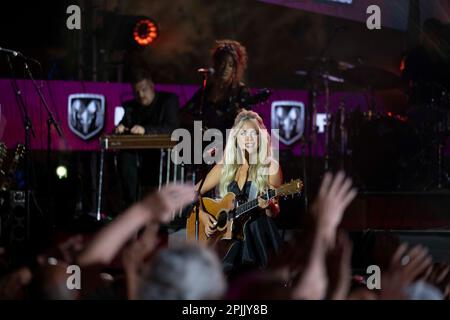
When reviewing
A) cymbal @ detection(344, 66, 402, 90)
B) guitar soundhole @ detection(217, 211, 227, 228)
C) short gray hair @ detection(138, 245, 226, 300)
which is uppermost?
cymbal @ detection(344, 66, 402, 90)

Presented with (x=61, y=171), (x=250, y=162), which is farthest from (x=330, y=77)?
(x=250, y=162)

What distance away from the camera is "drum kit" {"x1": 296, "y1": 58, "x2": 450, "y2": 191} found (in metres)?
9.71

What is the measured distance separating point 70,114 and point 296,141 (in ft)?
9.34

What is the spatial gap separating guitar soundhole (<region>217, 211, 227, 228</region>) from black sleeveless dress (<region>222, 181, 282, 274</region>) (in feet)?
0.52

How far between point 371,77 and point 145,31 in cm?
287

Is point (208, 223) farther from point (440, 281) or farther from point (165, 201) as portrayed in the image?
point (165, 201)

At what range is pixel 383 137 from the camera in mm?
9977

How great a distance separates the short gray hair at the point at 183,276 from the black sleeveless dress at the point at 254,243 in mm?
3702

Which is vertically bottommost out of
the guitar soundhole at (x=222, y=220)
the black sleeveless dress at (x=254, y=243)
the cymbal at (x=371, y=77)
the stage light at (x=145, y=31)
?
the black sleeveless dress at (x=254, y=243)

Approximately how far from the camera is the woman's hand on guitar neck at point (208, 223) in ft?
21.7

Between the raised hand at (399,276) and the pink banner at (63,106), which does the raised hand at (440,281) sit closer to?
the raised hand at (399,276)
